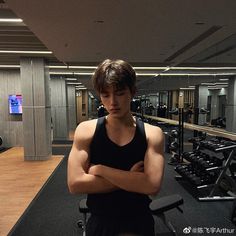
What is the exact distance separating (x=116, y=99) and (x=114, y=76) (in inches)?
3.6

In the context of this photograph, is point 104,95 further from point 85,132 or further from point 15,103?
point 15,103

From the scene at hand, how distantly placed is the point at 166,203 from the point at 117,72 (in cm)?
109

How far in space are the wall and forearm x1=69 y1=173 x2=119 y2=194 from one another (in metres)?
7.85

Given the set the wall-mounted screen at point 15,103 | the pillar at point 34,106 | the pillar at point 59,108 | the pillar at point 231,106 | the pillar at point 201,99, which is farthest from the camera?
the pillar at point 59,108

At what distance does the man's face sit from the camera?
38.9 inches

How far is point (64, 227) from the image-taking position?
2.99 meters

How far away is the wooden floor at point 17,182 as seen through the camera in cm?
335

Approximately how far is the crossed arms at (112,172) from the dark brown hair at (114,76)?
20 cm

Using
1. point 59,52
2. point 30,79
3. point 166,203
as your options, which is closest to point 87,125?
point 166,203

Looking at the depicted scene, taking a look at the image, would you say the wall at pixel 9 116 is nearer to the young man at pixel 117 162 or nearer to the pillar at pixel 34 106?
the pillar at pixel 34 106

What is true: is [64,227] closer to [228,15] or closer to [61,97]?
[228,15]

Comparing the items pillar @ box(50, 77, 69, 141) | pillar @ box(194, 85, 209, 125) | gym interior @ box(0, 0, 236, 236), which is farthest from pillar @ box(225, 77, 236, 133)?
pillar @ box(50, 77, 69, 141)

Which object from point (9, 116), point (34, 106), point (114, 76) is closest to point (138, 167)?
A: point (114, 76)

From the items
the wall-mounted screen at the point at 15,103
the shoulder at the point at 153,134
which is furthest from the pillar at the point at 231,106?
the wall-mounted screen at the point at 15,103
